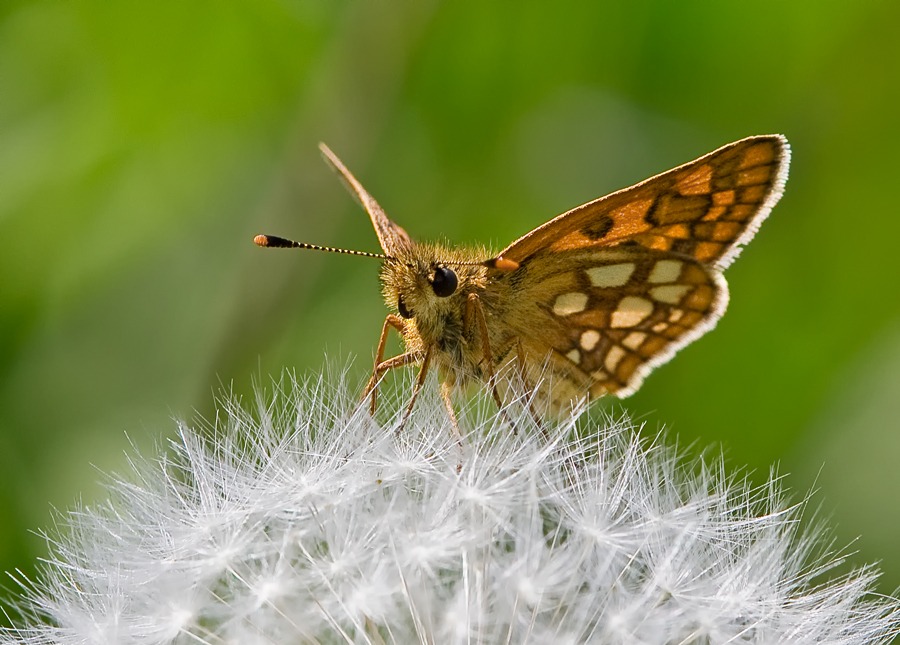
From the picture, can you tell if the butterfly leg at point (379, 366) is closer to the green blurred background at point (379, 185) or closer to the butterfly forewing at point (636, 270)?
the butterfly forewing at point (636, 270)

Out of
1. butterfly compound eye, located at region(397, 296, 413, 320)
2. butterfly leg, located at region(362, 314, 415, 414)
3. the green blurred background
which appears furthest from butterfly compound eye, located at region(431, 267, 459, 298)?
the green blurred background

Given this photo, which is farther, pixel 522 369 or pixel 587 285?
pixel 587 285

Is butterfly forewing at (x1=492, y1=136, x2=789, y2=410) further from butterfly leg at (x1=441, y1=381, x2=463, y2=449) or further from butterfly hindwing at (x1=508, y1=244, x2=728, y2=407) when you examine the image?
butterfly leg at (x1=441, y1=381, x2=463, y2=449)

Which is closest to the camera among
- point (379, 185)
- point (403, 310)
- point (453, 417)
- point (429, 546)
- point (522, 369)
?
point (429, 546)

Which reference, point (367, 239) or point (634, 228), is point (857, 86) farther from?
point (367, 239)

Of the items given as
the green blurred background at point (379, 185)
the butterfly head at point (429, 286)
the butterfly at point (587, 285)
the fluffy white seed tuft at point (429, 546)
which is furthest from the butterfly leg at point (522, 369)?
the green blurred background at point (379, 185)

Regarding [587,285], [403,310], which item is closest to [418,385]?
[403,310]

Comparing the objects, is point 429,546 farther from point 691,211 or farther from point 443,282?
point 691,211
